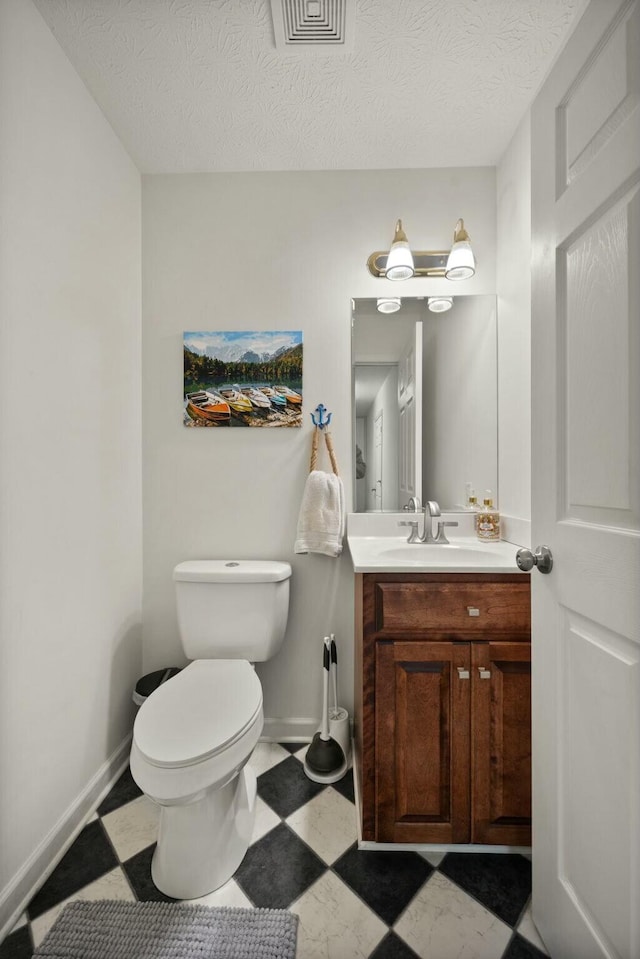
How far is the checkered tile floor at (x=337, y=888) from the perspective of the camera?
38.8 inches

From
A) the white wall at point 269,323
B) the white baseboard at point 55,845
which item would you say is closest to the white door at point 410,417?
the white wall at point 269,323

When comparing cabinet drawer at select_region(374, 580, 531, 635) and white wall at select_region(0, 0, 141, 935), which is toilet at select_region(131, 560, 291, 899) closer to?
white wall at select_region(0, 0, 141, 935)

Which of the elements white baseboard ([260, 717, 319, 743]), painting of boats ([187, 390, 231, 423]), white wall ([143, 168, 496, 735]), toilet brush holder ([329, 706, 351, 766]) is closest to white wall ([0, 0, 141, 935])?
white wall ([143, 168, 496, 735])

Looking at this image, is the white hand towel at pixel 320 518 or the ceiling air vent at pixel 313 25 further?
the white hand towel at pixel 320 518

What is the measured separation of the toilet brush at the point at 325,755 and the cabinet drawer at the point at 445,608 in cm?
46

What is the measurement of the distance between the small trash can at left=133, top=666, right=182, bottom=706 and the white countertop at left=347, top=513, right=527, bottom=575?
0.89 metres

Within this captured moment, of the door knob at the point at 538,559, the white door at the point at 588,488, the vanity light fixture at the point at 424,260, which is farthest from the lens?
the vanity light fixture at the point at 424,260

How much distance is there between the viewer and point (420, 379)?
1757mm

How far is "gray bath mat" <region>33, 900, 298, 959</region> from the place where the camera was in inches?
37.5

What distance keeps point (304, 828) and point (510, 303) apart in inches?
76.8

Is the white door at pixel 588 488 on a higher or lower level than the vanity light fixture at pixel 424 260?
lower

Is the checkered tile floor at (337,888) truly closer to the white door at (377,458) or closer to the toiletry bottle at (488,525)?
the toiletry bottle at (488,525)

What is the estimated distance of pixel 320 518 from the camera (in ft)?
5.39

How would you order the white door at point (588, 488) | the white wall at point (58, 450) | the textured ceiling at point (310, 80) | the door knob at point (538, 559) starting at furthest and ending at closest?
the textured ceiling at point (310, 80) → the white wall at point (58, 450) → the door knob at point (538, 559) → the white door at point (588, 488)
